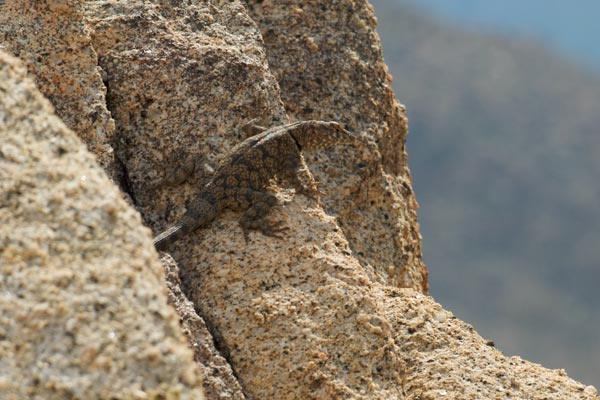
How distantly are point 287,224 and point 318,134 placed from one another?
98 cm

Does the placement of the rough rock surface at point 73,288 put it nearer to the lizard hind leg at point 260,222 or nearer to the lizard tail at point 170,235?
the lizard tail at point 170,235

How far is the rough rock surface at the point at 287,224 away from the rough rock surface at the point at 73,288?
1550 mm

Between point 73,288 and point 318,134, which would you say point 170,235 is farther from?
point 73,288

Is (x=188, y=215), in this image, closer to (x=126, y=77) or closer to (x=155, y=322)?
(x=126, y=77)

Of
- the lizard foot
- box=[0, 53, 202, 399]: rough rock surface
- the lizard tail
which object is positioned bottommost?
box=[0, 53, 202, 399]: rough rock surface

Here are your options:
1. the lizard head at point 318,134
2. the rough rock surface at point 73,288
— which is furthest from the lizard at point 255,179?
the rough rock surface at point 73,288

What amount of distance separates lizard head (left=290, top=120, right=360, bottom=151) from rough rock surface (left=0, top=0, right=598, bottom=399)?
182mm

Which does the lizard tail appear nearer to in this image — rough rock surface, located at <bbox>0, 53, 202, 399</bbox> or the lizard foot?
the lizard foot

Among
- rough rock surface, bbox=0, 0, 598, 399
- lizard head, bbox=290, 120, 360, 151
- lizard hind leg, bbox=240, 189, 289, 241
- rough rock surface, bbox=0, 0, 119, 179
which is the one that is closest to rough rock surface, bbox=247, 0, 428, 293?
rough rock surface, bbox=0, 0, 598, 399

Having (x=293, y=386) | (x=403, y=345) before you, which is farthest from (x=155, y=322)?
(x=403, y=345)

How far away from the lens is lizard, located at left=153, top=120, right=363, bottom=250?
5.07 metres

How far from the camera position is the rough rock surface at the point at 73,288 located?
2.65 metres

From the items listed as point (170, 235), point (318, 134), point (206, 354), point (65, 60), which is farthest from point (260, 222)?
point (65, 60)

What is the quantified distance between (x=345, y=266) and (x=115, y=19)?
6.51 feet
